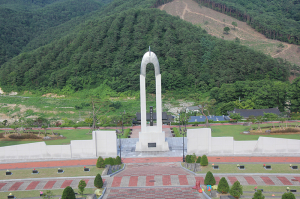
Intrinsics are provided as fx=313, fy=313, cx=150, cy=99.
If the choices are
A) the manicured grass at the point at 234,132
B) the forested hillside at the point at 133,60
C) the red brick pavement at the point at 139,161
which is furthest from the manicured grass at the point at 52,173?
the forested hillside at the point at 133,60

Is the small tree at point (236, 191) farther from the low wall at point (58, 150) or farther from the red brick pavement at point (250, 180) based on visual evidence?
the low wall at point (58, 150)

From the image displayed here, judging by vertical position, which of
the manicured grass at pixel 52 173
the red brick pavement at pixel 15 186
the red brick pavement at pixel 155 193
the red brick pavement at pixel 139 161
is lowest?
the red brick pavement at pixel 155 193

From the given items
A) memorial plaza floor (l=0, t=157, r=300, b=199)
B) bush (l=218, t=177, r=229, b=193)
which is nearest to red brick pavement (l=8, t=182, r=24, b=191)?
memorial plaza floor (l=0, t=157, r=300, b=199)

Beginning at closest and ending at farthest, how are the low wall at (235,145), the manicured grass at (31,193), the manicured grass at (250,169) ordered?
the manicured grass at (31,193)
the manicured grass at (250,169)
the low wall at (235,145)

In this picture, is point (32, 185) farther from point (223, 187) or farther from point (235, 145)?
point (235, 145)

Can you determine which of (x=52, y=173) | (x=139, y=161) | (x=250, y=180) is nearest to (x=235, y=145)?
(x=250, y=180)

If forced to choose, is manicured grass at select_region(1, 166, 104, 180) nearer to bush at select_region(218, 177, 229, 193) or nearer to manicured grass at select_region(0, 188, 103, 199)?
manicured grass at select_region(0, 188, 103, 199)
